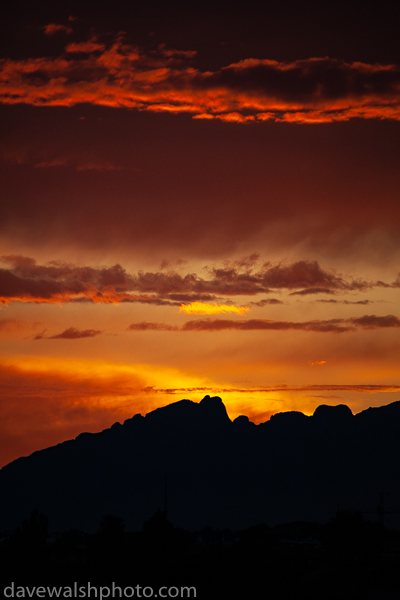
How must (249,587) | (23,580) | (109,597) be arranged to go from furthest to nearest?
(23,580) < (249,587) < (109,597)

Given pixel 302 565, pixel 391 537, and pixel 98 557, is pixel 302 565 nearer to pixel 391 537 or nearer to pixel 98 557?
pixel 98 557

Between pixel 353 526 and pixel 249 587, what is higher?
pixel 353 526

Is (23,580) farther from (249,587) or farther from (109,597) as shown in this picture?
(249,587)

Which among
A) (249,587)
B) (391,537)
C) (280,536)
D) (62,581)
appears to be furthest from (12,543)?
(391,537)

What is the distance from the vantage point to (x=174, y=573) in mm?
85812

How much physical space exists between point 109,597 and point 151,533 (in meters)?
27.0

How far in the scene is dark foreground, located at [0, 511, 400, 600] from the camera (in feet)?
270

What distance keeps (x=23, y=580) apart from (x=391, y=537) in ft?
349

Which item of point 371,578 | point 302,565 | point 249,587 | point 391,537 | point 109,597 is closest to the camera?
point 109,597

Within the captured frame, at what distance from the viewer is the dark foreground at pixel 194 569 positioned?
82.2 meters

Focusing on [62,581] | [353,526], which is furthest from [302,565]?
[62,581]

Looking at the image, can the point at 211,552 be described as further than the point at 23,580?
Yes

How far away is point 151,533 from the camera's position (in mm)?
103438

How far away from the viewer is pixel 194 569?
87062mm
